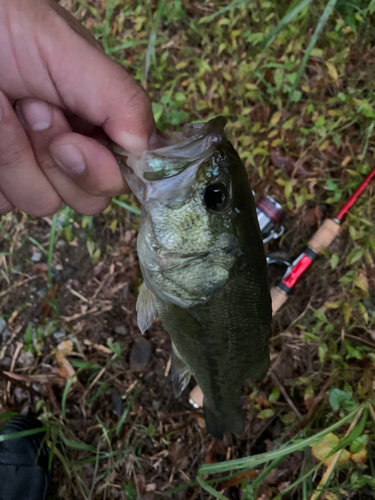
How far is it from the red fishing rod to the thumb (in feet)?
4.81

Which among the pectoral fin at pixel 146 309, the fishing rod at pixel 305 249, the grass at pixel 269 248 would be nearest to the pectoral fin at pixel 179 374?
the pectoral fin at pixel 146 309

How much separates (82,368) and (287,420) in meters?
1.57

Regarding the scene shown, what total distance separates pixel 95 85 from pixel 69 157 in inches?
12.3

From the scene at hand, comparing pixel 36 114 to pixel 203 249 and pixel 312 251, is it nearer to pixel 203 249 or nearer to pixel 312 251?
pixel 203 249

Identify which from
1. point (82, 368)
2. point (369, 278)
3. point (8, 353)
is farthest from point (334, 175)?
point (8, 353)

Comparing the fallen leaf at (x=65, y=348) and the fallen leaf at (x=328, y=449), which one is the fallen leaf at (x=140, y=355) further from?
the fallen leaf at (x=328, y=449)

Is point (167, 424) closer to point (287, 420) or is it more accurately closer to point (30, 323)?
point (287, 420)

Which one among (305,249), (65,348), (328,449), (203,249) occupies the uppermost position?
(203,249)

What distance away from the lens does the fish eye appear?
1.41 metres

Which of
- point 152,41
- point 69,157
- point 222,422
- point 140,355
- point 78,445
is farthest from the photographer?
point 152,41

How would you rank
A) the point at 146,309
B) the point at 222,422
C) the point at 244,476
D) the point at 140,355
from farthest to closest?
the point at 140,355 < the point at 244,476 < the point at 222,422 < the point at 146,309

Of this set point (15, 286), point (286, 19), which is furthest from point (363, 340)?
point (15, 286)

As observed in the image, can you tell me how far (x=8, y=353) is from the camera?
2.90 metres

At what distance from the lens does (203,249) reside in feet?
4.87
